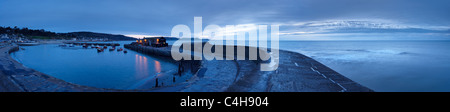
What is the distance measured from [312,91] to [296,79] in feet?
8.75

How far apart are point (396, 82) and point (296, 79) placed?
41.1 ft

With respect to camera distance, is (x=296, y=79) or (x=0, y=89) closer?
(x=0, y=89)

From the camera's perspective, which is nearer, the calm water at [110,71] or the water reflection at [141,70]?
the calm water at [110,71]

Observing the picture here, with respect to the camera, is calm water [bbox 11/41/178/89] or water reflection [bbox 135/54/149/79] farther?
water reflection [bbox 135/54/149/79]

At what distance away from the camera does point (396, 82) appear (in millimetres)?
16438

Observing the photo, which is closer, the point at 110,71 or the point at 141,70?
the point at 110,71
